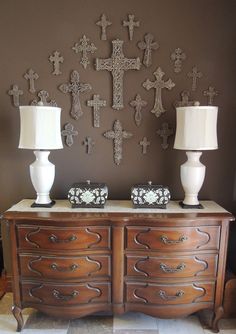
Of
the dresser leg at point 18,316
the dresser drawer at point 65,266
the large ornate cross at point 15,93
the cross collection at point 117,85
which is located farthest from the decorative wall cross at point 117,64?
the dresser leg at point 18,316

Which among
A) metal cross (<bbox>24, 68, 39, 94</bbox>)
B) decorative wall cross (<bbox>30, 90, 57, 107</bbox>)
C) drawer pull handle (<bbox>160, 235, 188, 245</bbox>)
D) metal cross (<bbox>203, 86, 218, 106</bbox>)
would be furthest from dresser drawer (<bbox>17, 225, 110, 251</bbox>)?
metal cross (<bbox>203, 86, 218, 106</bbox>)

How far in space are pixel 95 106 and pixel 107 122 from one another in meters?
0.15

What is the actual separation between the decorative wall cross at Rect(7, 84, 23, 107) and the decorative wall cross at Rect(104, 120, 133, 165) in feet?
2.30

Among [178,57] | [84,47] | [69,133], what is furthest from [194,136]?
[84,47]

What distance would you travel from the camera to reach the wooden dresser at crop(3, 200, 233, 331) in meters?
1.56

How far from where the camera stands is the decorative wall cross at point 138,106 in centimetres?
189

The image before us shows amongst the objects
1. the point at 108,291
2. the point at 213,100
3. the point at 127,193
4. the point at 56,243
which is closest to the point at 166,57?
the point at 213,100

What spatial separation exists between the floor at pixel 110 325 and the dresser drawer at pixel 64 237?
61 cm

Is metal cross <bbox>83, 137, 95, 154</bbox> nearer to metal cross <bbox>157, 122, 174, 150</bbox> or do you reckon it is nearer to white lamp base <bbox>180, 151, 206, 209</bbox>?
metal cross <bbox>157, 122, 174, 150</bbox>

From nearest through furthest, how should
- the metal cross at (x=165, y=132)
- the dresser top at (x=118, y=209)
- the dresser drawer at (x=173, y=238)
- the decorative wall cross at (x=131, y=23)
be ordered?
the dresser drawer at (x=173, y=238) → the dresser top at (x=118, y=209) → the decorative wall cross at (x=131, y=23) → the metal cross at (x=165, y=132)

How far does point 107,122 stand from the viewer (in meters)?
1.94

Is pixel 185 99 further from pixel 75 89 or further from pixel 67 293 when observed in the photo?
pixel 67 293

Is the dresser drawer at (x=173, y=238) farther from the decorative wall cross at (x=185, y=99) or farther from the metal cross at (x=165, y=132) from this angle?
the decorative wall cross at (x=185, y=99)

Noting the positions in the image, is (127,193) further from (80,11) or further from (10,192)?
(80,11)
